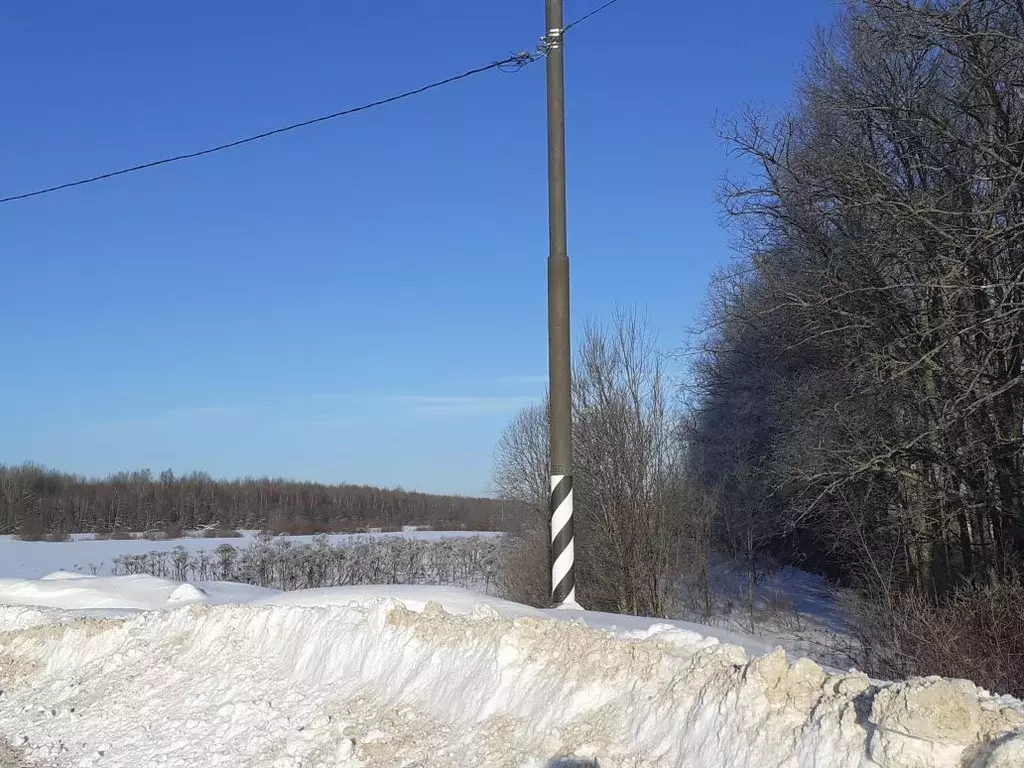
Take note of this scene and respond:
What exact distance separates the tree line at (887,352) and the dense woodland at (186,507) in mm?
49575

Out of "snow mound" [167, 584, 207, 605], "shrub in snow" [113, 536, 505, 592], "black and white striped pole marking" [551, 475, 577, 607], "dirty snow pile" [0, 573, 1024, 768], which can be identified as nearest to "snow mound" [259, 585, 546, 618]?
"dirty snow pile" [0, 573, 1024, 768]

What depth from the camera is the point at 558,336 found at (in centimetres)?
929

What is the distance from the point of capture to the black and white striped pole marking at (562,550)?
8.71 metres

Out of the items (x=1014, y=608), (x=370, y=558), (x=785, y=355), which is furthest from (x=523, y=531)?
(x=1014, y=608)

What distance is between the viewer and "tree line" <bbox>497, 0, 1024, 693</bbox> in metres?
12.2

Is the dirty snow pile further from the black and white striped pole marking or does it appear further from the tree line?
the tree line

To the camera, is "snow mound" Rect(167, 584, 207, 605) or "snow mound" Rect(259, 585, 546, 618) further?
"snow mound" Rect(167, 584, 207, 605)

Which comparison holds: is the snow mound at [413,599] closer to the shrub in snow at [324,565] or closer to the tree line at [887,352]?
the tree line at [887,352]

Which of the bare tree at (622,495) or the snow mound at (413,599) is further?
the bare tree at (622,495)

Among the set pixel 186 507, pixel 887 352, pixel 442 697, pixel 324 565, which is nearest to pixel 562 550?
pixel 442 697

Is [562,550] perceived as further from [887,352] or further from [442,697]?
[887,352]

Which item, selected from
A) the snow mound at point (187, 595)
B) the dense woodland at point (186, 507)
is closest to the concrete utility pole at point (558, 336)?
the snow mound at point (187, 595)

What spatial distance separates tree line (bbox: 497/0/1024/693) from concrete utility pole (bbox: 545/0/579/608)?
10.4ft

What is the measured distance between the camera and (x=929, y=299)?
45.9 ft
